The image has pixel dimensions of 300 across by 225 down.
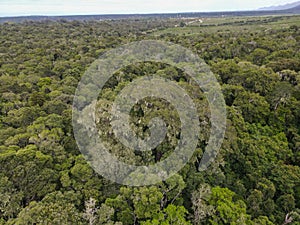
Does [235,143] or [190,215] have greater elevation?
[235,143]

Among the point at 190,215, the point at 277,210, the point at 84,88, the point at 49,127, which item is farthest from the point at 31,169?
the point at 277,210

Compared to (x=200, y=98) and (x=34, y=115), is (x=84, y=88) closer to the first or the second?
(x=34, y=115)

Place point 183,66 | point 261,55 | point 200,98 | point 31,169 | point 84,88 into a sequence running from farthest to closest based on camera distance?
point 261,55 < point 183,66 < point 84,88 < point 200,98 < point 31,169

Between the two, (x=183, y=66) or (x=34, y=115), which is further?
(x=183, y=66)

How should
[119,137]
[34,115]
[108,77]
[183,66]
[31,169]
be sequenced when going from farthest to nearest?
1. [183,66]
2. [108,77]
3. [34,115]
4. [119,137]
5. [31,169]

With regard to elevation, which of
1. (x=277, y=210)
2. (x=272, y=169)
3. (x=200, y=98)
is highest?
(x=200, y=98)

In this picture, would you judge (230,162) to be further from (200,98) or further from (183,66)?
(183,66)

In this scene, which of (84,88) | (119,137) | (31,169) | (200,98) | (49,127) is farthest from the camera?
(84,88)

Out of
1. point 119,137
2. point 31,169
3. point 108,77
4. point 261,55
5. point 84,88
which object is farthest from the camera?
point 261,55

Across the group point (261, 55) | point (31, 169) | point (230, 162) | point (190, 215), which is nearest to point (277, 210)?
point (230, 162)
